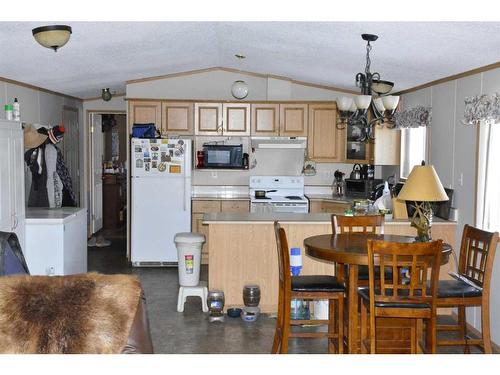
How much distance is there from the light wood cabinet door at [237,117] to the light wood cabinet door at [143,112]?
865mm

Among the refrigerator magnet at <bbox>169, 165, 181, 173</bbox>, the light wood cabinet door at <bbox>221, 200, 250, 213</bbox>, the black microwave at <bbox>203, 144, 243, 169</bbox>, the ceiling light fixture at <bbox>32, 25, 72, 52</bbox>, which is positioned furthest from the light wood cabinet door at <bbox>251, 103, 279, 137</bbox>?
the ceiling light fixture at <bbox>32, 25, 72, 52</bbox>

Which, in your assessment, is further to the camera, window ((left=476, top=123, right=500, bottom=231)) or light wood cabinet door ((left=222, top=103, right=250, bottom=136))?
light wood cabinet door ((left=222, top=103, right=250, bottom=136))

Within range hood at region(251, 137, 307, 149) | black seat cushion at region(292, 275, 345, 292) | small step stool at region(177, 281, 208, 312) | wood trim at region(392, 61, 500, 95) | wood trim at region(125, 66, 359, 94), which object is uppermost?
wood trim at region(125, 66, 359, 94)

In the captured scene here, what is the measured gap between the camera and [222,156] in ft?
25.5

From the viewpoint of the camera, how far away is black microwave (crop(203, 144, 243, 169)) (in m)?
7.77

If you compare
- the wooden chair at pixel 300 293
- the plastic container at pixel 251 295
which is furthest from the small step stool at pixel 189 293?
the wooden chair at pixel 300 293

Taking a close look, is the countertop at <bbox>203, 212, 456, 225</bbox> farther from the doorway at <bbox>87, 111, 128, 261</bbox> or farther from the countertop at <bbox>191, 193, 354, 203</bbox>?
the doorway at <bbox>87, 111, 128, 261</bbox>

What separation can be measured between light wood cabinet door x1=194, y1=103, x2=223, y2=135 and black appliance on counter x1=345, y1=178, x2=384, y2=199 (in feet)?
5.98

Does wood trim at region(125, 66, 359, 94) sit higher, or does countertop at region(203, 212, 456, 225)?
wood trim at region(125, 66, 359, 94)

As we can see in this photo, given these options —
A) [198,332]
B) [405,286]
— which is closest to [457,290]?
[405,286]

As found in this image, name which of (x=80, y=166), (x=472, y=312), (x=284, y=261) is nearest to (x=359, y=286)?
(x=284, y=261)

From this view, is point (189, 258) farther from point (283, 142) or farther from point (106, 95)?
point (106, 95)

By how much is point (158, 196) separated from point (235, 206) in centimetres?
98
